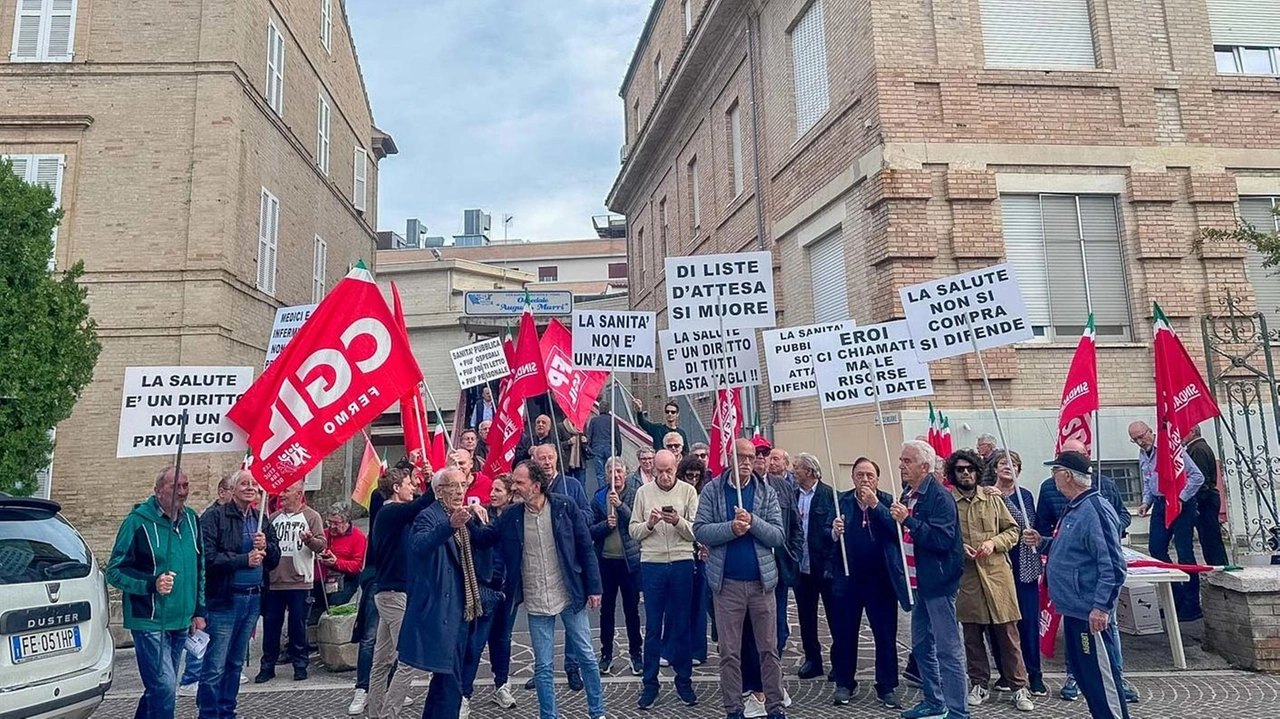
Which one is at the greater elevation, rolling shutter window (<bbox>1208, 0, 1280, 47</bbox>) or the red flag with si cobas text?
rolling shutter window (<bbox>1208, 0, 1280, 47</bbox>)

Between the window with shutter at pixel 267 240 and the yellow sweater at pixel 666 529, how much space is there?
13.2 meters

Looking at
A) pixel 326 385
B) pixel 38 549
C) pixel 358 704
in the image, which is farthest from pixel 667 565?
pixel 38 549

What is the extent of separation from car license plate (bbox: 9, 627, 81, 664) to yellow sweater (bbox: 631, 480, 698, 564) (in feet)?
12.6

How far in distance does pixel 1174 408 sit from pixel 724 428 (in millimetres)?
4241

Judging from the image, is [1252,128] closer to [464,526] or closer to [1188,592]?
[1188,592]

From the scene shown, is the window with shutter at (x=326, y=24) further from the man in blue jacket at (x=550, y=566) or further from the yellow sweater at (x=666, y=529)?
the man in blue jacket at (x=550, y=566)

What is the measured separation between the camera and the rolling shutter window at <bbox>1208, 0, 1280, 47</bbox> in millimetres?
12578

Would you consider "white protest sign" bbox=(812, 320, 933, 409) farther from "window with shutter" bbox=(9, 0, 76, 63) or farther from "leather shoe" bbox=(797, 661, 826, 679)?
"window with shutter" bbox=(9, 0, 76, 63)

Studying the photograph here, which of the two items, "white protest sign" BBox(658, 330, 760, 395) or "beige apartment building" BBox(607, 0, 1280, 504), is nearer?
"white protest sign" BBox(658, 330, 760, 395)

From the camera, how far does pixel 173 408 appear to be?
6570 mm

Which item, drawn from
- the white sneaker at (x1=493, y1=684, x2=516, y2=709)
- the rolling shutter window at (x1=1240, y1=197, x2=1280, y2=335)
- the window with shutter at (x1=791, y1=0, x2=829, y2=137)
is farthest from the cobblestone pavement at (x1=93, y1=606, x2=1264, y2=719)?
the window with shutter at (x1=791, y1=0, x2=829, y2=137)

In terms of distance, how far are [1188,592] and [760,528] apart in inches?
213

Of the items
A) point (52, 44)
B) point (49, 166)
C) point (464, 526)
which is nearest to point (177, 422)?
point (464, 526)

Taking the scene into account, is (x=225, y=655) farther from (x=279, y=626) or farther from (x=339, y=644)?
(x=339, y=644)
